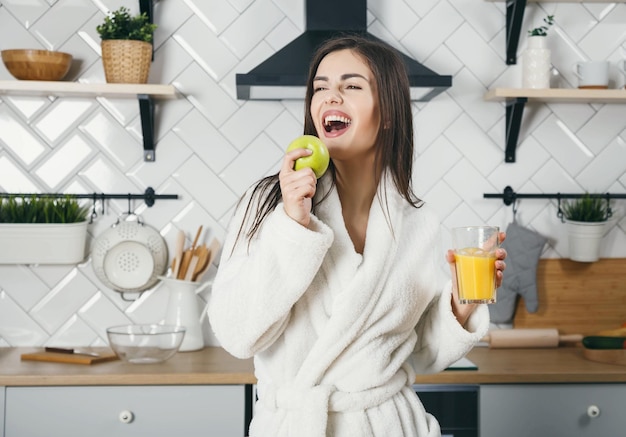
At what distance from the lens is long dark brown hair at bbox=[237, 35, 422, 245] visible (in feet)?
5.06

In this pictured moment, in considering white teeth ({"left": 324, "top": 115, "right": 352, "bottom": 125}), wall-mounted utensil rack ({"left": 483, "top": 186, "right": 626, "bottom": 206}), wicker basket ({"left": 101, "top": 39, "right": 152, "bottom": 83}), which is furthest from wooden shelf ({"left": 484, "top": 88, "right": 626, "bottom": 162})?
white teeth ({"left": 324, "top": 115, "right": 352, "bottom": 125})

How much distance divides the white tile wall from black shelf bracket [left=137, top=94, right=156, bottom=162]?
0.11ft

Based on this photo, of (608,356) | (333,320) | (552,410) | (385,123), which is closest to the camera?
(333,320)

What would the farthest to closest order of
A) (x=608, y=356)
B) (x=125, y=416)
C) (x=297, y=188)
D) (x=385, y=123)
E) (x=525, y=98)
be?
(x=525, y=98) → (x=608, y=356) → (x=125, y=416) → (x=385, y=123) → (x=297, y=188)

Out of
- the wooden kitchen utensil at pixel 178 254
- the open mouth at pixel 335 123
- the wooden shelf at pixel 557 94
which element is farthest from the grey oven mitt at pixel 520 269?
the open mouth at pixel 335 123

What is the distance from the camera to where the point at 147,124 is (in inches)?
109

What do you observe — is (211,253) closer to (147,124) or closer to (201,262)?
(201,262)

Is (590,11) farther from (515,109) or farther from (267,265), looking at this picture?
(267,265)

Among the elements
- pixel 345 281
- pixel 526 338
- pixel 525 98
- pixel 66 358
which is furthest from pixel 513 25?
pixel 66 358

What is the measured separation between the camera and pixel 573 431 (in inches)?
95.2

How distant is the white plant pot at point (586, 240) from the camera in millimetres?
2816

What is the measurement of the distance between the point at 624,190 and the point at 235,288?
2.06 meters

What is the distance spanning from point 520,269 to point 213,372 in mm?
1192

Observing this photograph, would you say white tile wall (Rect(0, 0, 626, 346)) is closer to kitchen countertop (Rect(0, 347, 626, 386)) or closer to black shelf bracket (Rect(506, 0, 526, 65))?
black shelf bracket (Rect(506, 0, 526, 65))
